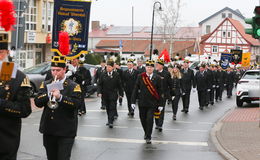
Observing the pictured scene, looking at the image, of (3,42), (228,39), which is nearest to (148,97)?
(3,42)

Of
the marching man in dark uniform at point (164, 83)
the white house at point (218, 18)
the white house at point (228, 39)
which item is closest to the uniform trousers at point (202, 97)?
the marching man in dark uniform at point (164, 83)

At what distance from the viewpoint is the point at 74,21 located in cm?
1862

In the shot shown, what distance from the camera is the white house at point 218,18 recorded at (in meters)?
117

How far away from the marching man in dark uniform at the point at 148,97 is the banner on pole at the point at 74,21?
7.02m

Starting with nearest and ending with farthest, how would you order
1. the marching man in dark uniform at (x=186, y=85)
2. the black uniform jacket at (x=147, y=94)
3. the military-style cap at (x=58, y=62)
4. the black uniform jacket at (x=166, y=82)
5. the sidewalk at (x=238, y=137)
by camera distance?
1. the military-style cap at (x=58, y=62)
2. the sidewalk at (x=238, y=137)
3. the black uniform jacket at (x=147, y=94)
4. the black uniform jacket at (x=166, y=82)
5. the marching man in dark uniform at (x=186, y=85)

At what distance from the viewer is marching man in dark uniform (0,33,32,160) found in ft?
16.7

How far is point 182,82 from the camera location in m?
18.0

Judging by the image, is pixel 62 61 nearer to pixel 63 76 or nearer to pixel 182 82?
pixel 63 76

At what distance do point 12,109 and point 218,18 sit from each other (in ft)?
383

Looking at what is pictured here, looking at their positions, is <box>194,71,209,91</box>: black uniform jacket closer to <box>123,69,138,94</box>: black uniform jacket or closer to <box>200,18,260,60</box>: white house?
<box>123,69,138,94</box>: black uniform jacket

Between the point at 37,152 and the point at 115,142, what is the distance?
A: 6.53 ft

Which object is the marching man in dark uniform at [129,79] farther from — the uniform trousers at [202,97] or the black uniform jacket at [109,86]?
the black uniform jacket at [109,86]

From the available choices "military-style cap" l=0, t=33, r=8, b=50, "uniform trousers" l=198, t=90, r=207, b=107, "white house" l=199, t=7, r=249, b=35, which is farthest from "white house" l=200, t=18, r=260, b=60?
"military-style cap" l=0, t=33, r=8, b=50

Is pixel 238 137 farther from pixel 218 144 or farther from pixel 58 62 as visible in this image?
pixel 58 62
